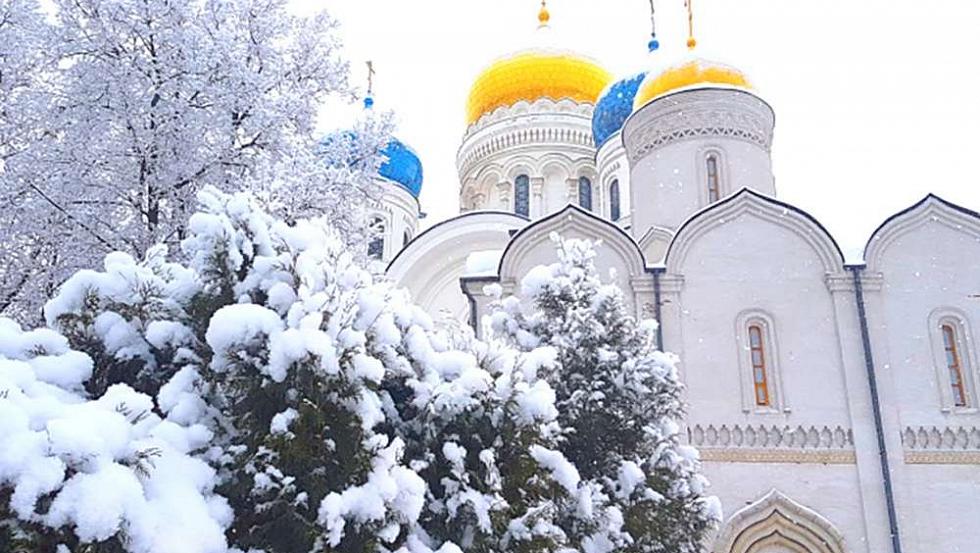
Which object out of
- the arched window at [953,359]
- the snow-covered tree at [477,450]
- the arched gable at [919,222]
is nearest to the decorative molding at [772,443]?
the arched window at [953,359]

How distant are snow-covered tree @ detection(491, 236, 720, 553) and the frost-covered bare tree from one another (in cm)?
173

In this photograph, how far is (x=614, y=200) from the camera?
19.1 m

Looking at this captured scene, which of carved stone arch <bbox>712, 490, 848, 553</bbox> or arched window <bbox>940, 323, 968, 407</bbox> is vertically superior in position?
arched window <bbox>940, 323, 968, 407</bbox>

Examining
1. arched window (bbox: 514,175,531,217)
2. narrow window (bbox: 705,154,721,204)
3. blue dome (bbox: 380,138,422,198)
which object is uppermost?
blue dome (bbox: 380,138,422,198)

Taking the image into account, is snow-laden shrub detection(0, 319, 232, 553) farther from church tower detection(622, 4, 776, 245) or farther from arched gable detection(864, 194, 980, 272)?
church tower detection(622, 4, 776, 245)

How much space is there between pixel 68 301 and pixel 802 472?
26.8ft

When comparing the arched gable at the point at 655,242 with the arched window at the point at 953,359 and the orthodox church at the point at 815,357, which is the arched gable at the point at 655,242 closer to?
the orthodox church at the point at 815,357

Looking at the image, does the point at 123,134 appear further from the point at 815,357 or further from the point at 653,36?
the point at 653,36

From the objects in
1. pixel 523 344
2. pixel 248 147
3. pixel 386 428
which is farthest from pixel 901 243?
pixel 386 428

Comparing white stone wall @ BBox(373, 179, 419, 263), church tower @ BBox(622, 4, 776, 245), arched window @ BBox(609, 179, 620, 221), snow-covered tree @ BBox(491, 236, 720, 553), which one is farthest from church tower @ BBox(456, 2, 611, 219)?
snow-covered tree @ BBox(491, 236, 720, 553)

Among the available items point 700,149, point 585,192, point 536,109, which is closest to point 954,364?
point 700,149

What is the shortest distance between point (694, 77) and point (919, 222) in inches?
160

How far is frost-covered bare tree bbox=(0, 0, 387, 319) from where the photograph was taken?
5.82 meters

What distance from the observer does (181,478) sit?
309 cm
